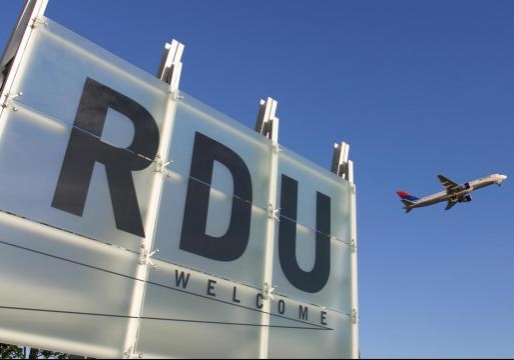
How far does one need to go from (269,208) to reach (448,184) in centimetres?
3832

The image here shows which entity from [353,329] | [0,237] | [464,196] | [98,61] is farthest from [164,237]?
[464,196]

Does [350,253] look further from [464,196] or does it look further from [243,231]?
[464,196]

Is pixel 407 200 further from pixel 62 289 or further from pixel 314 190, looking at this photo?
pixel 62 289

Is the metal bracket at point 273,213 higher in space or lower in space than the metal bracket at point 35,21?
lower

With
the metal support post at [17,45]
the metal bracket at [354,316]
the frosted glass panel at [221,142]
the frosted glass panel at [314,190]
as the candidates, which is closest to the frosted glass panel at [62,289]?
the metal support post at [17,45]

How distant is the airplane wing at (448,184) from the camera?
151 feet

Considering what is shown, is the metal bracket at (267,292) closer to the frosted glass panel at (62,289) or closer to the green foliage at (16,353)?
the frosted glass panel at (62,289)

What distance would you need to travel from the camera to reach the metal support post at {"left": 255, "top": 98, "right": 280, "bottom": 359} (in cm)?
Result: 1082

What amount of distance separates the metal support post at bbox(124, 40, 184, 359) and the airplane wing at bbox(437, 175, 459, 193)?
130 feet

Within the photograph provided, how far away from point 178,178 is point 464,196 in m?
40.5

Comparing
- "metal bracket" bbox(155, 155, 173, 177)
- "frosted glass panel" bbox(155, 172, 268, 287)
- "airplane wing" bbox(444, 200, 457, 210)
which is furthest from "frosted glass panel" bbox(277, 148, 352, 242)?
"airplane wing" bbox(444, 200, 457, 210)

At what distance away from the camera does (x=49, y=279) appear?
326 inches

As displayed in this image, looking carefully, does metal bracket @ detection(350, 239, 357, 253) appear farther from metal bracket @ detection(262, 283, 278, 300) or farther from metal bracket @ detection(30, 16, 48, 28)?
metal bracket @ detection(30, 16, 48, 28)

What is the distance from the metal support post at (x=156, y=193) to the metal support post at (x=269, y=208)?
2730 mm
